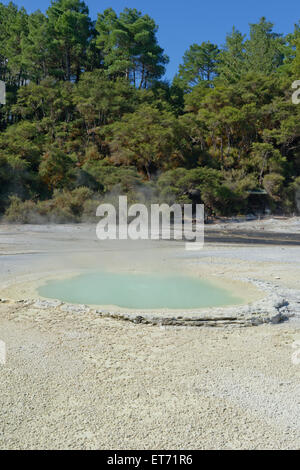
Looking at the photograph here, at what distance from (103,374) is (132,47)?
137 ft

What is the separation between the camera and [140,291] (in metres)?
9.20

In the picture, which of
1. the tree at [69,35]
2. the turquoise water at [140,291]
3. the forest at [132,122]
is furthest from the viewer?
the tree at [69,35]

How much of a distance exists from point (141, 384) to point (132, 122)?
1062 inches

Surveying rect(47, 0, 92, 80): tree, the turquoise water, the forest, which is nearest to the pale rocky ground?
the turquoise water

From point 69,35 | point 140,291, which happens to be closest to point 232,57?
point 69,35

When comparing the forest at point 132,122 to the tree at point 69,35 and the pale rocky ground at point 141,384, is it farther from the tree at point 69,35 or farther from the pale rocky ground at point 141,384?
the pale rocky ground at point 141,384

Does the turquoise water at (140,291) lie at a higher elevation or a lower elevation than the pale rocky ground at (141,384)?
higher

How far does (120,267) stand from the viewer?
12.0 metres

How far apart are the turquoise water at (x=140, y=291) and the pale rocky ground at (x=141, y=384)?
1105 mm

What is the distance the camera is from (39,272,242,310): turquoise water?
27.0 ft

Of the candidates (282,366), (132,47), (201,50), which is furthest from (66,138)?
(282,366)

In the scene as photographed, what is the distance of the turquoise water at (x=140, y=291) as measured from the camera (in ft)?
27.0

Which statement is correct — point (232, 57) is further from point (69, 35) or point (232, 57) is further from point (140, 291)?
point (140, 291)

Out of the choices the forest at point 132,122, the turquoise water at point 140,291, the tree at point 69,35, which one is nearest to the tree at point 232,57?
→ the forest at point 132,122
